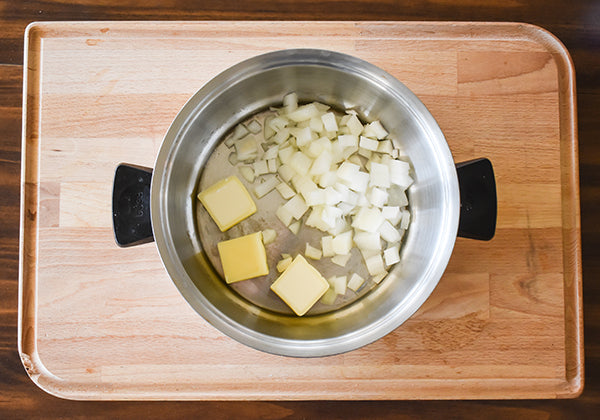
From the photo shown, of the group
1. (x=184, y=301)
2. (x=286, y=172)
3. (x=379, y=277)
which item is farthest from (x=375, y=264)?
(x=184, y=301)

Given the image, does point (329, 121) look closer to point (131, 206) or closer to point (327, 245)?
point (327, 245)

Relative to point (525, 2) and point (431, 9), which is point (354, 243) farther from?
point (525, 2)

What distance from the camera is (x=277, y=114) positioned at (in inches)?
40.8

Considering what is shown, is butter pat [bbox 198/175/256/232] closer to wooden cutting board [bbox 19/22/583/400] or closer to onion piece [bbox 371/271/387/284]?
wooden cutting board [bbox 19/22/583/400]

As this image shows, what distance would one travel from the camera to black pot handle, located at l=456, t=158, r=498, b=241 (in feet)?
2.74

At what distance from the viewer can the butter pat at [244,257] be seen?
3.11 ft

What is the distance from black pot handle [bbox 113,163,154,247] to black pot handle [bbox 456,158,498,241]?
0.57 m

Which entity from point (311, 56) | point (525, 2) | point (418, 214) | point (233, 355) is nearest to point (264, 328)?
point (233, 355)

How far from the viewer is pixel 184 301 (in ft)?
3.09

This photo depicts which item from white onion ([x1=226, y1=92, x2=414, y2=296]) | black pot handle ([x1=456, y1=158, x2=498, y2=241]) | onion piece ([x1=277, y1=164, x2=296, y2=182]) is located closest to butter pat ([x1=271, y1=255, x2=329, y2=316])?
white onion ([x1=226, y1=92, x2=414, y2=296])

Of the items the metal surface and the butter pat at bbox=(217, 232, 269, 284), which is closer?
the metal surface

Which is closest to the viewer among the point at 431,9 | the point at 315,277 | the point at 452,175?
the point at 452,175

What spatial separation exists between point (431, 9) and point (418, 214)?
0.48m

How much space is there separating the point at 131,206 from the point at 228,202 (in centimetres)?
21
